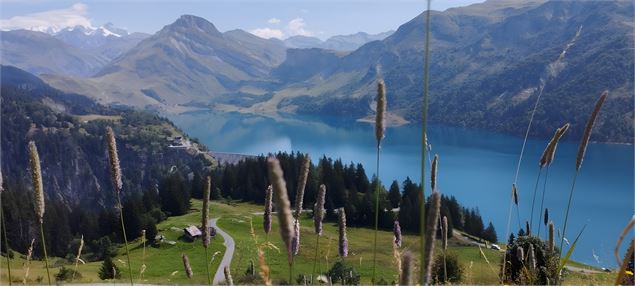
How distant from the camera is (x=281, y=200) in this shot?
4.22 feet

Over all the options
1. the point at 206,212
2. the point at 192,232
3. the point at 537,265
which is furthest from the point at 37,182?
the point at 192,232

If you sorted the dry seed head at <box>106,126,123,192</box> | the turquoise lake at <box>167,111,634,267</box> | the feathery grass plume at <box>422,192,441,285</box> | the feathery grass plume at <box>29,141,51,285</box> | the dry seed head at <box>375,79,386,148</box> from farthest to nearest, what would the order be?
the turquoise lake at <box>167,111,634,267</box>, the dry seed head at <box>106,126,123,192</box>, the feathery grass plume at <box>29,141,51,285</box>, the dry seed head at <box>375,79,386,148</box>, the feathery grass plume at <box>422,192,441,285</box>

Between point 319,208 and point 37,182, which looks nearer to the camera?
point 37,182

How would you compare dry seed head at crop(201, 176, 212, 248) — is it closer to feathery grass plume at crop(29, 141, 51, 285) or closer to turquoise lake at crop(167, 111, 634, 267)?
feathery grass plume at crop(29, 141, 51, 285)

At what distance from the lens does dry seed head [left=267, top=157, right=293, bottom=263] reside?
49.3 inches

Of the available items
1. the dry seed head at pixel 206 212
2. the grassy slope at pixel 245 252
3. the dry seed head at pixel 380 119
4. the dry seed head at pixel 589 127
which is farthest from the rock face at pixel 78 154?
the dry seed head at pixel 380 119

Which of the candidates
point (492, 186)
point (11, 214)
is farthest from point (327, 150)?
point (11, 214)

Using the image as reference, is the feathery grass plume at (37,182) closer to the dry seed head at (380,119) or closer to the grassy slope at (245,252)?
the dry seed head at (380,119)

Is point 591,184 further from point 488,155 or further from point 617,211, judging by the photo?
point 488,155

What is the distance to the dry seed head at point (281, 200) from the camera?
125 centimetres

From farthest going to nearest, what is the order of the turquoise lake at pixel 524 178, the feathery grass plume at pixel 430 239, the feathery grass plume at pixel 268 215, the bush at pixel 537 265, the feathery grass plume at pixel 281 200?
the turquoise lake at pixel 524 178
the bush at pixel 537 265
the feathery grass plume at pixel 268 215
the feathery grass plume at pixel 430 239
the feathery grass plume at pixel 281 200

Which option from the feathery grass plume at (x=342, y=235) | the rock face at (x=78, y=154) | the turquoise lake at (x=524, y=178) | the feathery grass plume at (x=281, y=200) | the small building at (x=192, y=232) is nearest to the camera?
the feathery grass plume at (x=281, y=200)

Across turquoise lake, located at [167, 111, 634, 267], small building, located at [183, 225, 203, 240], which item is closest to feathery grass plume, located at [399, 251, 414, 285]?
turquoise lake, located at [167, 111, 634, 267]

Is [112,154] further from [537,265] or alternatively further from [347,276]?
[537,265]
